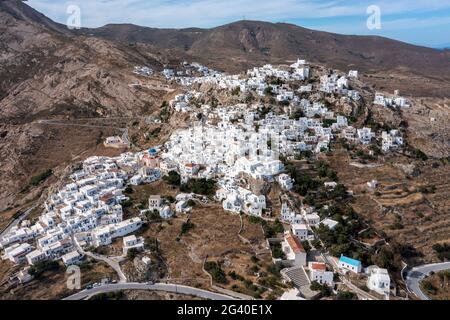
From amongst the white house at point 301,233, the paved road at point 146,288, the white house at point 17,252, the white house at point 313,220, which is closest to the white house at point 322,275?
the white house at point 301,233

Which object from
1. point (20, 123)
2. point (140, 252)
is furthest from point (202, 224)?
point (20, 123)

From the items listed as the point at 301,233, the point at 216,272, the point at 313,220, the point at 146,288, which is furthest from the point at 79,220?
the point at 313,220

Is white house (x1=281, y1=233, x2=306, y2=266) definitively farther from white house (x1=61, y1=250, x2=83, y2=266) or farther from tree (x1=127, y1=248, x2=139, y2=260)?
white house (x1=61, y1=250, x2=83, y2=266)

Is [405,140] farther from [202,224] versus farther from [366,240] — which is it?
[202,224]

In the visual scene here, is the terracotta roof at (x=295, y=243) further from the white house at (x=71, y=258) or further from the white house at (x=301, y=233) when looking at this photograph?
the white house at (x=71, y=258)

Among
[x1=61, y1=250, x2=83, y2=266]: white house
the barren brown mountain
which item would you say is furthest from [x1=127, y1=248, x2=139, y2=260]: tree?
the barren brown mountain

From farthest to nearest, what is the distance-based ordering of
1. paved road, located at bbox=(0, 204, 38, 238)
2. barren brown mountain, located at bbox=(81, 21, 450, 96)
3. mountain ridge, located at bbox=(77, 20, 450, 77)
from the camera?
1. mountain ridge, located at bbox=(77, 20, 450, 77)
2. barren brown mountain, located at bbox=(81, 21, 450, 96)
3. paved road, located at bbox=(0, 204, 38, 238)
